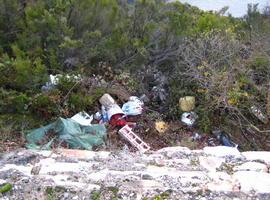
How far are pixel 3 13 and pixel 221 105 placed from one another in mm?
2832

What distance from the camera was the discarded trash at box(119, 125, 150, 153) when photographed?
14.3 ft

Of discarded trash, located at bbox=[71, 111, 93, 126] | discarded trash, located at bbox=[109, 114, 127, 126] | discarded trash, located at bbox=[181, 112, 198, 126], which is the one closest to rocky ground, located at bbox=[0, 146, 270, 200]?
discarded trash, located at bbox=[71, 111, 93, 126]

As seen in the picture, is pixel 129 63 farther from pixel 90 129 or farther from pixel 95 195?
pixel 95 195

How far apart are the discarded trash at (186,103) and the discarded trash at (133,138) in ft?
2.55

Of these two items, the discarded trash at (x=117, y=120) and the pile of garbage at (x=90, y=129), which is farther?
the discarded trash at (x=117, y=120)

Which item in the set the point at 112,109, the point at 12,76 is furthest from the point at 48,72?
the point at 112,109

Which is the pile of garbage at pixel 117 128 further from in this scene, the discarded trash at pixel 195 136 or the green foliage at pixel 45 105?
the green foliage at pixel 45 105

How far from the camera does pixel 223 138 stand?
4.78 m

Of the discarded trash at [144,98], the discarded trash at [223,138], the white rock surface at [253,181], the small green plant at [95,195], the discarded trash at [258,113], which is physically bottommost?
the small green plant at [95,195]

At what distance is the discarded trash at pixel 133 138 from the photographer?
4.34 meters

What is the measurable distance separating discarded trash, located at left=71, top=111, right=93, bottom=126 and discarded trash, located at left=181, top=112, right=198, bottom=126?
1101 mm

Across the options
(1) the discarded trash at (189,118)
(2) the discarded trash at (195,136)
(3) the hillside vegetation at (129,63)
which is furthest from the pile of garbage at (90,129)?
(2) the discarded trash at (195,136)

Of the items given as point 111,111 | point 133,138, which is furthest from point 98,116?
point 133,138

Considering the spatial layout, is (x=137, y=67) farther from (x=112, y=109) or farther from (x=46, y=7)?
(x=46, y=7)
